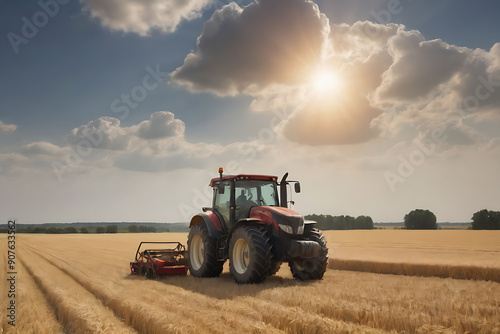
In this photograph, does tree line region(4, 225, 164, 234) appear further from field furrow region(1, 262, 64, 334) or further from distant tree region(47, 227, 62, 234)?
field furrow region(1, 262, 64, 334)

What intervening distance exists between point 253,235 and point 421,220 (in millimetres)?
70799

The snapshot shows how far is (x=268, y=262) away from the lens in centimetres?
905

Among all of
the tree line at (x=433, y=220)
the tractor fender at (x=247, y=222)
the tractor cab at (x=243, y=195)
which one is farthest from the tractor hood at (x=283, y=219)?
the tree line at (x=433, y=220)

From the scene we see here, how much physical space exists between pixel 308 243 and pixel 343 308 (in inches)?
136

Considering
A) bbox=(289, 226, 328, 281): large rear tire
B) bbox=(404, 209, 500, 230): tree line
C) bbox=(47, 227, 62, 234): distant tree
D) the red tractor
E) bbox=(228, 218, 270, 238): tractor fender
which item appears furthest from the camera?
bbox=(47, 227, 62, 234): distant tree

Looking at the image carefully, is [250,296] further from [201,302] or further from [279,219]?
[279,219]

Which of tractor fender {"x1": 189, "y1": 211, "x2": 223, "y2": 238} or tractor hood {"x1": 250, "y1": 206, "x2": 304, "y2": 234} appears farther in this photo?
tractor fender {"x1": 189, "y1": 211, "x2": 223, "y2": 238}

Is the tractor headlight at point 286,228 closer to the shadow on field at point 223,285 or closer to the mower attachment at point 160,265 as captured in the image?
the shadow on field at point 223,285

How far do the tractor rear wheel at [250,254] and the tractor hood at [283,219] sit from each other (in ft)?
1.33

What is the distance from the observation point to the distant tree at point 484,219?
62.9 metres

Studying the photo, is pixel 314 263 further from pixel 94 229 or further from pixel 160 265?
pixel 94 229

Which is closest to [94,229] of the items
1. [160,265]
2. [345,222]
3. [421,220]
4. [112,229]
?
[112,229]

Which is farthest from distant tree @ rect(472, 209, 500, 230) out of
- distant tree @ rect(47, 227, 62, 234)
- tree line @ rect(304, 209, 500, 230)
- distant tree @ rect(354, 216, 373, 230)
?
distant tree @ rect(47, 227, 62, 234)

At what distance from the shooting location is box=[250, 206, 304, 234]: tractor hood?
959cm
